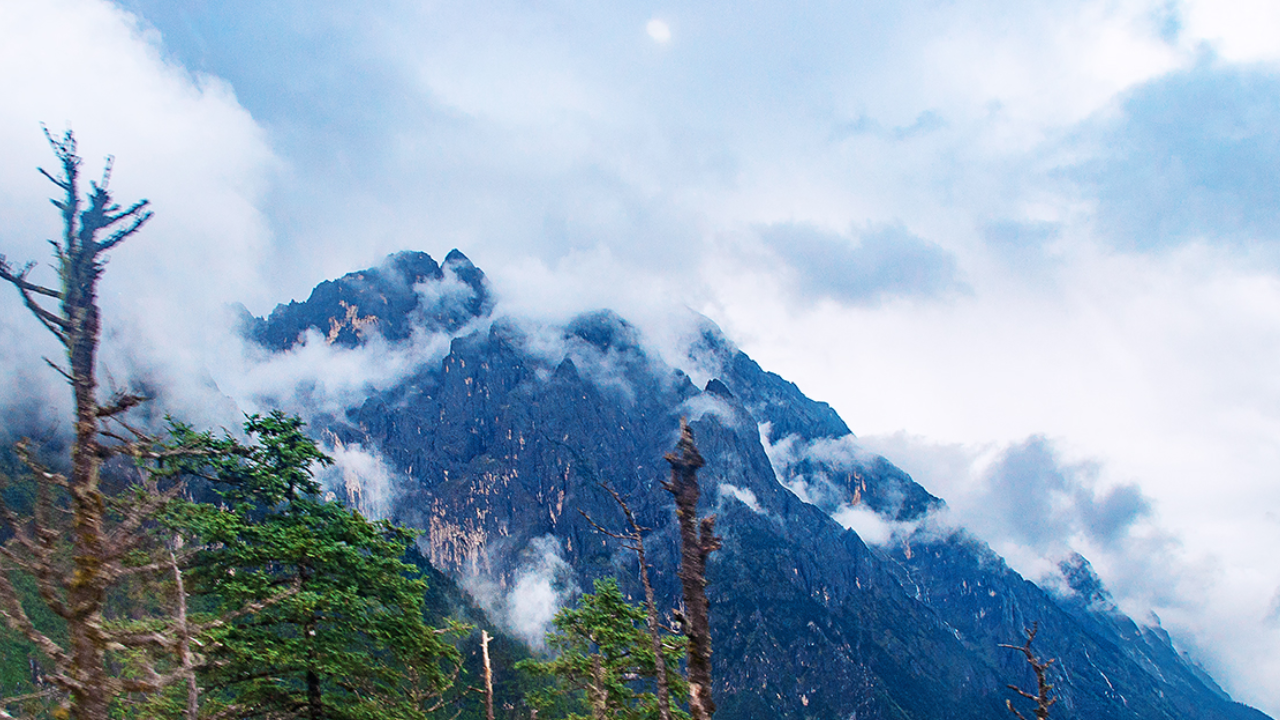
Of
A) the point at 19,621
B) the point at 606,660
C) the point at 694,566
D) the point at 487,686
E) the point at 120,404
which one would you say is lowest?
the point at 19,621

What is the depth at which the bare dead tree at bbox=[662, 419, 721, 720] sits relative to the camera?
11977mm

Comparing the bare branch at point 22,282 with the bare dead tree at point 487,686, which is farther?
the bare dead tree at point 487,686

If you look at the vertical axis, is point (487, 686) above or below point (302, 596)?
below

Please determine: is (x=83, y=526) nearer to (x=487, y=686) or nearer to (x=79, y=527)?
(x=79, y=527)

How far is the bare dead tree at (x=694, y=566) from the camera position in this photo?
1198 centimetres

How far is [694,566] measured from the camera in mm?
12617

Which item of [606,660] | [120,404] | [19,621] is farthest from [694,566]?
[606,660]

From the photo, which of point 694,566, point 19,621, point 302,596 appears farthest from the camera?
point 302,596

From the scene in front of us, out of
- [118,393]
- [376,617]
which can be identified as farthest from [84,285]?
[376,617]

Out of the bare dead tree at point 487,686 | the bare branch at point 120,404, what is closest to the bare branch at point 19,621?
the bare branch at point 120,404

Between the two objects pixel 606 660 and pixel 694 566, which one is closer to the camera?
pixel 694 566

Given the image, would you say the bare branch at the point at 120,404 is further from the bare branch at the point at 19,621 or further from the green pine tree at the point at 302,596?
the green pine tree at the point at 302,596

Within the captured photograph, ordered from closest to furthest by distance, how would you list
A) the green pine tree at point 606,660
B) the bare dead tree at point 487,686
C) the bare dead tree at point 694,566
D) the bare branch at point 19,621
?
the bare branch at point 19,621, the bare dead tree at point 694,566, the bare dead tree at point 487,686, the green pine tree at point 606,660

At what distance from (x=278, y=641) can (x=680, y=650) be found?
10.9m
